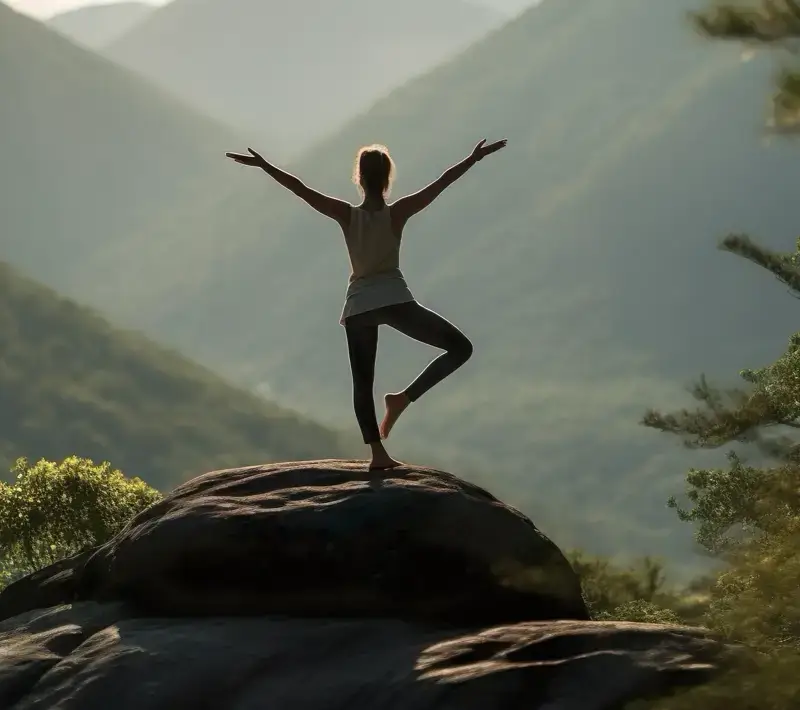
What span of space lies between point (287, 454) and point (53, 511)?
5312 inches

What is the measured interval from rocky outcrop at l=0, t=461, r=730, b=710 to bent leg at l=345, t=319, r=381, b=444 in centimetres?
53

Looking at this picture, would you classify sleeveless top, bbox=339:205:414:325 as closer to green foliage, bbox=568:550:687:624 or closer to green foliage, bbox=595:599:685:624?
green foliage, bbox=595:599:685:624

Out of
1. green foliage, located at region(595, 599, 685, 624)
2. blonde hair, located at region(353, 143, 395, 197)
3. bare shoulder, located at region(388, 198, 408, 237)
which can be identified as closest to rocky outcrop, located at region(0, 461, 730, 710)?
bare shoulder, located at region(388, 198, 408, 237)

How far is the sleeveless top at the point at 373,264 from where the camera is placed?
32.6 feet

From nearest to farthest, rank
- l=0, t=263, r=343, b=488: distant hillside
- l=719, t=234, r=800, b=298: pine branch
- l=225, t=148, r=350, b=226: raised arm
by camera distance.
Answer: l=225, t=148, r=350, b=226: raised arm, l=719, t=234, r=800, b=298: pine branch, l=0, t=263, r=343, b=488: distant hillside

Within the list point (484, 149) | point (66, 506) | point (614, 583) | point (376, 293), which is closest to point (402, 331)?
point (376, 293)

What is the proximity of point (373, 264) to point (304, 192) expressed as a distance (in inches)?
36.4

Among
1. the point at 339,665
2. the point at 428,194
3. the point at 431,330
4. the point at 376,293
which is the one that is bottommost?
the point at 339,665

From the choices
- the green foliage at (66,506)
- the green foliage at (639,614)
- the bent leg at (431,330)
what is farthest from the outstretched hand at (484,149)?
the green foliage at (66,506)

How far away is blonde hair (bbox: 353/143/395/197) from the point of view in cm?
1006

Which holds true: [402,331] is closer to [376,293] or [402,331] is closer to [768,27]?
[376,293]

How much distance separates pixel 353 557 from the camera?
9719mm

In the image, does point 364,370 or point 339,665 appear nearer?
point 339,665

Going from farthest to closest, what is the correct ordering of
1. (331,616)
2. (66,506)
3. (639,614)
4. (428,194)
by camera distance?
(66,506) < (639,614) < (428,194) < (331,616)
